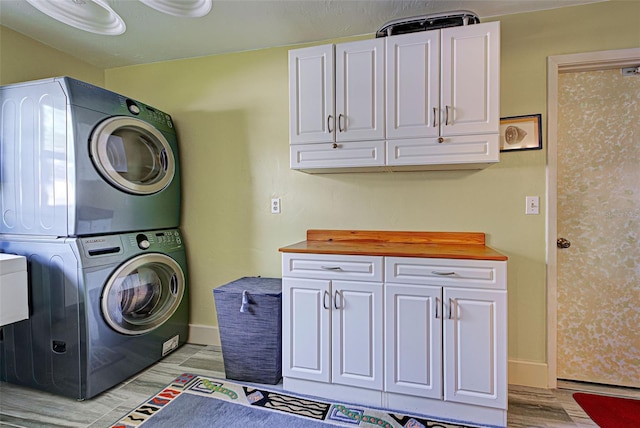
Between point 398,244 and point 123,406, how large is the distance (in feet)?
6.27

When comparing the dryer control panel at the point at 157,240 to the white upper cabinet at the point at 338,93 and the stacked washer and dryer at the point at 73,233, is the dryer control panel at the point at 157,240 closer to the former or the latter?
the stacked washer and dryer at the point at 73,233

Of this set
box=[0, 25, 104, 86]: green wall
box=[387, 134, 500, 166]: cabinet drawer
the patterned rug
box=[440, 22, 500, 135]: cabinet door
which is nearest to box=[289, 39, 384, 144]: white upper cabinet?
box=[387, 134, 500, 166]: cabinet drawer

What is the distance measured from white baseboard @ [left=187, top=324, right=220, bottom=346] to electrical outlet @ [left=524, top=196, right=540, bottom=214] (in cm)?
248

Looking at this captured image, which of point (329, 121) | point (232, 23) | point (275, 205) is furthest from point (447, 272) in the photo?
point (232, 23)

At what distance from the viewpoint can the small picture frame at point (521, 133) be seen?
1.99 metres

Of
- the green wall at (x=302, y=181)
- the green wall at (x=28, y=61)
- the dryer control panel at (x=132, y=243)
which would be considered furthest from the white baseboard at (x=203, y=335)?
the green wall at (x=28, y=61)

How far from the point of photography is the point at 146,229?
7.62 ft

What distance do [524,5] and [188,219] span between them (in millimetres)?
2823

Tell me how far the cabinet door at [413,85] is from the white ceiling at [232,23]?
0.97 feet

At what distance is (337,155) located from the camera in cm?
200

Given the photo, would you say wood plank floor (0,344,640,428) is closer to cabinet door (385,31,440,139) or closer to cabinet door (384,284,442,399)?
cabinet door (384,284,442,399)

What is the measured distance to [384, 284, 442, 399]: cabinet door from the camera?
168 centimetres

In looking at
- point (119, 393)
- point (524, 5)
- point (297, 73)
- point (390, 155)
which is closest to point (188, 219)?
point (119, 393)

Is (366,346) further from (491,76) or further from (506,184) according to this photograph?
(491,76)
